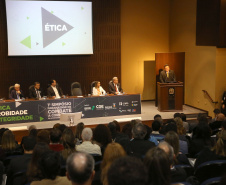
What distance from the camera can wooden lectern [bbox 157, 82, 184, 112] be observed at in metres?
9.94

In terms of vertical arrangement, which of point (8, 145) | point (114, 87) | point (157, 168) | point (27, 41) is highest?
point (27, 41)

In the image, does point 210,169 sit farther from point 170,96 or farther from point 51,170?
point 170,96

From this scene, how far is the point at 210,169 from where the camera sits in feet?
10.7

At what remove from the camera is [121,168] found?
153 cm

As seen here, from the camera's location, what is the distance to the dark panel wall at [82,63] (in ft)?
35.3

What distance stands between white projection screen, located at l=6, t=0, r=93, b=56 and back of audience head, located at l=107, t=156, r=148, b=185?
960cm

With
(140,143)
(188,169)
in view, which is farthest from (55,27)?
(188,169)

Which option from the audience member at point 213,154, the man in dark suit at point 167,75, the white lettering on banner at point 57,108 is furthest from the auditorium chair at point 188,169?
the man in dark suit at point 167,75

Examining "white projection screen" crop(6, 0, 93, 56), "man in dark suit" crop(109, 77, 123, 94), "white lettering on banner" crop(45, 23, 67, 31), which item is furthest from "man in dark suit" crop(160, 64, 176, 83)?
"white lettering on banner" crop(45, 23, 67, 31)

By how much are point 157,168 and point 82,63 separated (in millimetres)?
9610

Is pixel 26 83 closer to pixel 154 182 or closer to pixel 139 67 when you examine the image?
pixel 139 67

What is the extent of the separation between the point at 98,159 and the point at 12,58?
7.65 metres

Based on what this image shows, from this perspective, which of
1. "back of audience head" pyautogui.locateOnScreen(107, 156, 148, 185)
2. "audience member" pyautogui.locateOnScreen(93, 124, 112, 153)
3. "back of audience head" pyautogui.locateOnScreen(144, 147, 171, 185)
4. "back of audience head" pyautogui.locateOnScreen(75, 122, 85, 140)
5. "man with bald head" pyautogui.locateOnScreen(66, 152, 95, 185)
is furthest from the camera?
"back of audience head" pyautogui.locateOnScreen(75, 122, 85, 140)

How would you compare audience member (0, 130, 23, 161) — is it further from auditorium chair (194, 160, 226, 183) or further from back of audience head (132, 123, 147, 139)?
auditorium chair (194, 160, 226, 183)
